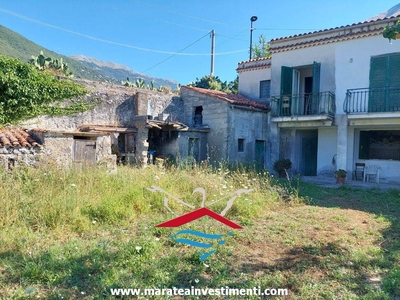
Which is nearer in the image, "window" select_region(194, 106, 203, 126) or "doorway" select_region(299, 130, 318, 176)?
"doorway" select_region(299, 130, 318, 176)

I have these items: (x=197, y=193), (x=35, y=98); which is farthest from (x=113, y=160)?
(x=197, y=193)

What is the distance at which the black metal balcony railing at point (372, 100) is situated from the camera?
11.3 m

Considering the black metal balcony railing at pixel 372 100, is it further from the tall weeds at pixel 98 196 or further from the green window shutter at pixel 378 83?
the tall weeds at pixel 98 196

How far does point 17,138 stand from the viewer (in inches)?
364

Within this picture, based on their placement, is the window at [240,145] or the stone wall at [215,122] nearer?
the stone wall at [215,122]

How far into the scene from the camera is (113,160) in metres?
11.4

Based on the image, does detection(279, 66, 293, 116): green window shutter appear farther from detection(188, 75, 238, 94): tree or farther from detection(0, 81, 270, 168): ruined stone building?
detection(188, 75, 238, 94): tree

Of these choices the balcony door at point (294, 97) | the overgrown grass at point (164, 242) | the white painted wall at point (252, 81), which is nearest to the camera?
the overgrown grass at point (164, 242)

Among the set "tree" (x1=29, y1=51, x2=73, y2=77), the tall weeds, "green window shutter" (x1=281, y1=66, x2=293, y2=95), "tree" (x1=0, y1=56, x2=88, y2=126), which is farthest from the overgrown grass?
"tree" (x1=29, y1=51, x2=73, y2=77)

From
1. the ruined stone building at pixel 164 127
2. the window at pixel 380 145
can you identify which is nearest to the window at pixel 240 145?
the ruined stone building at pixel 164 127

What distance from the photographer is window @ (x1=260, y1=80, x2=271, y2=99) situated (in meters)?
16.2

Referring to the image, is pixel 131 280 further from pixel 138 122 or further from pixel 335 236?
pixel 138 122

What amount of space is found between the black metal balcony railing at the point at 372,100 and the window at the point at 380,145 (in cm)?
188

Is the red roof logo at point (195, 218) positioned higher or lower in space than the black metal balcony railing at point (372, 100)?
lower
